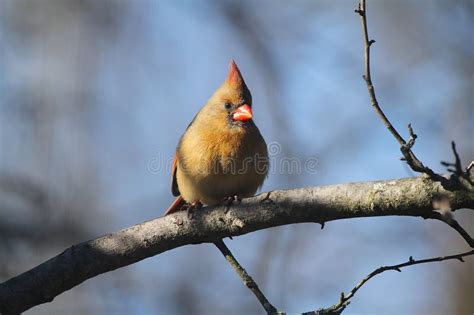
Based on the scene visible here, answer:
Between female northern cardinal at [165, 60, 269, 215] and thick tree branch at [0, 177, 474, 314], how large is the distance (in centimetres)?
59

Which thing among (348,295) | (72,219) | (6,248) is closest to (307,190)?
(348,295)

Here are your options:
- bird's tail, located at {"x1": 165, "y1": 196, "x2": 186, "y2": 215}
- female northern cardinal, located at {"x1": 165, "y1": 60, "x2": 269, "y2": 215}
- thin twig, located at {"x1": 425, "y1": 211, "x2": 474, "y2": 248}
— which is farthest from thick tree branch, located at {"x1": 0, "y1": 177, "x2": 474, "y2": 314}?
bird's tail, located at {"x1": 165, "y1": 196, "x2": 186, "y2": 215}

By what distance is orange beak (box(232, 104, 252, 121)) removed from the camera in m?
4.05

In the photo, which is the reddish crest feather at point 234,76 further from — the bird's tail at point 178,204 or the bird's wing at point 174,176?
the bird's tail at point 178,204

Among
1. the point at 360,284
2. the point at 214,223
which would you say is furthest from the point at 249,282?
the point at 360,284

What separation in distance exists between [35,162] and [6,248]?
4.79 feet

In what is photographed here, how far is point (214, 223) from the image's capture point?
9.89ft

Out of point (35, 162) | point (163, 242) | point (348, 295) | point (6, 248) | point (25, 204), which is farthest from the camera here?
point (35, 162)

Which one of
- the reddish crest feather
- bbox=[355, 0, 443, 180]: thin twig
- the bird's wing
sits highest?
the reddish crest feather

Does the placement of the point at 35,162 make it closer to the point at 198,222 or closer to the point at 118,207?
the point at 118,207

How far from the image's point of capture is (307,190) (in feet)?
8.91

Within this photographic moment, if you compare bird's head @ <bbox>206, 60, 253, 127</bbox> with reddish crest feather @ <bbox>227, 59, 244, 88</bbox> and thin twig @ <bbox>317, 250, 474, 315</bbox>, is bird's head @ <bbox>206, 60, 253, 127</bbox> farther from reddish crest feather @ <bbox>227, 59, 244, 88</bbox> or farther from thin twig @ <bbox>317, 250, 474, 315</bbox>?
thin twig @ <bbox>317, 250, 474, 315</bbox>

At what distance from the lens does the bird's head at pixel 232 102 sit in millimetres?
4070

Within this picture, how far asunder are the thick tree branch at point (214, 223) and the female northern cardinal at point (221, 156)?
586mm
